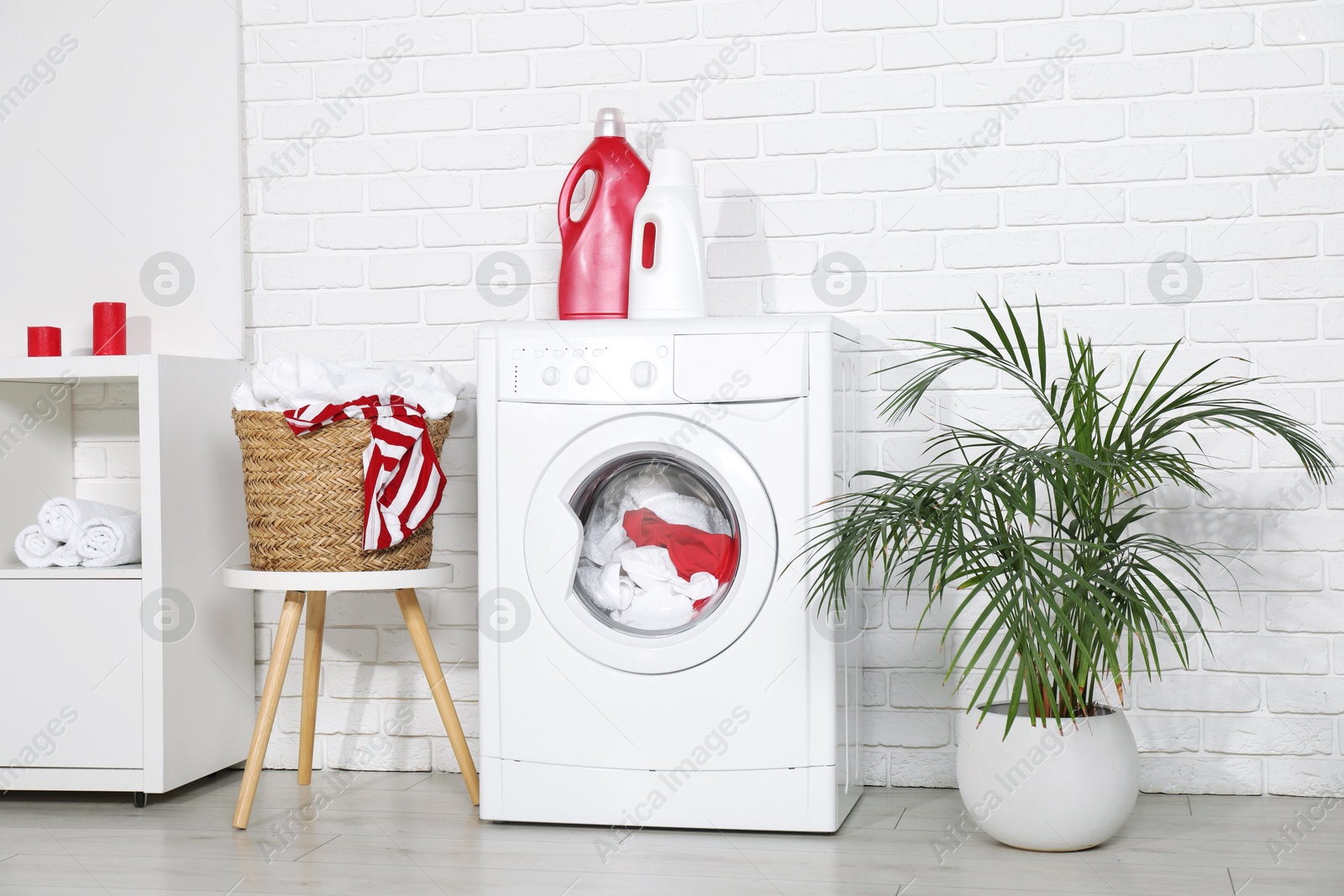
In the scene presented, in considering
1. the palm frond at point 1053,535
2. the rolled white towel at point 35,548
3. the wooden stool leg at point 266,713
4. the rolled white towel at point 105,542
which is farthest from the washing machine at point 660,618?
the rolled white towel at point 35,548

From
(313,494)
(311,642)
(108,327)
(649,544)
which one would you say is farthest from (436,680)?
(108,327)

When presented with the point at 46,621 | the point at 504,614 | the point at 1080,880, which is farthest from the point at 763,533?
the point at 46,621

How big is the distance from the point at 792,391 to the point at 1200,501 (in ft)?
2.79

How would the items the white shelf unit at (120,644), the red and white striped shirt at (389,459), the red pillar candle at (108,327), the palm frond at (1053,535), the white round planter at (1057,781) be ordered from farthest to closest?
1. the red pillar candle at (108,327)
2. the white shelf unit at (120,644)
3. the red and white striped shirt at (389,459)
4. the white round planter at (1057,781)
5. the palm frond at (1053,535)

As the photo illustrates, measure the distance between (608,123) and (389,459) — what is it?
76 cm

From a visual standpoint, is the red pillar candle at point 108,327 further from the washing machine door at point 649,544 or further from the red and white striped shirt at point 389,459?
the washing machine door at point 649,544

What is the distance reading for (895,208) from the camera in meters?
2.30

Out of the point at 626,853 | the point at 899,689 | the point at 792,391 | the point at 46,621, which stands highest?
the point at 792,391

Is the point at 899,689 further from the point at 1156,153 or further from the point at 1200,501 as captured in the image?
the point at 1156,153

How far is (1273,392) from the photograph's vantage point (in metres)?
2.17

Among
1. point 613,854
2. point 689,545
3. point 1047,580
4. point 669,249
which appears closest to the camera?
point 1047,580

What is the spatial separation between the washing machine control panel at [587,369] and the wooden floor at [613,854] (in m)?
0.73

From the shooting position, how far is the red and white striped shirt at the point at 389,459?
2.02 m

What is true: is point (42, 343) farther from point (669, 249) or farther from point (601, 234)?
point (669, 249)
